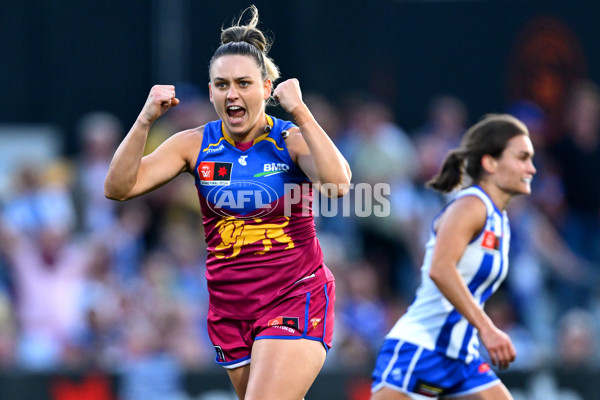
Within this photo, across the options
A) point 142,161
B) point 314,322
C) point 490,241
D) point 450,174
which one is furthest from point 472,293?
point 142,161

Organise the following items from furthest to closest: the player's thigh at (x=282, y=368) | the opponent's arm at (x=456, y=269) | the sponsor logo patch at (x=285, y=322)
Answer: the opponent's arm at (x=456, y=269), the sponsor logo patch at (x=285, y=322), the player's thigh at (x=282, y=368)

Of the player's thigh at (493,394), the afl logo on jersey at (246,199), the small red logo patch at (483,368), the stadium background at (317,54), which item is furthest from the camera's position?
the stadium background at (317,54)

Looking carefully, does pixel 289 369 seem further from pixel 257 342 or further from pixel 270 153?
pixel 270 153

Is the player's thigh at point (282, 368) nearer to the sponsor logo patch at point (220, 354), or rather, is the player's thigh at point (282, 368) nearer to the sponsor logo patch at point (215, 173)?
the sponsor logo patch at point (220, 354)

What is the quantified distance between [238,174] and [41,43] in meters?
6.63

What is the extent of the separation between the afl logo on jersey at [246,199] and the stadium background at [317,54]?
5883mm

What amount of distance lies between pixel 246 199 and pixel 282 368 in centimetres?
87

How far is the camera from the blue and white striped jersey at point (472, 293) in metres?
5.54

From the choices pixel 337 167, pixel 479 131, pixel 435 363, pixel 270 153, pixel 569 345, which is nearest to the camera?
pixel 337 167

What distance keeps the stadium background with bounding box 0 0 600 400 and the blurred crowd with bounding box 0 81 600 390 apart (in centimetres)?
29

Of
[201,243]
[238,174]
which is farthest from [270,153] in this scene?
[201,243]

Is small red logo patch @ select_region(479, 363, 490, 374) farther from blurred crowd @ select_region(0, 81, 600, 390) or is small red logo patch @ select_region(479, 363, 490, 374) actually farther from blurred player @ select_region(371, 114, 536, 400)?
blurred crowd @ select_region(0, 81, 600, 390)

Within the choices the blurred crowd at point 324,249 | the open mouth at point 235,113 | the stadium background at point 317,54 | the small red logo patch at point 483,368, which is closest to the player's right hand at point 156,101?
the open mouth at point 235,113

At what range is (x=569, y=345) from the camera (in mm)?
8984
